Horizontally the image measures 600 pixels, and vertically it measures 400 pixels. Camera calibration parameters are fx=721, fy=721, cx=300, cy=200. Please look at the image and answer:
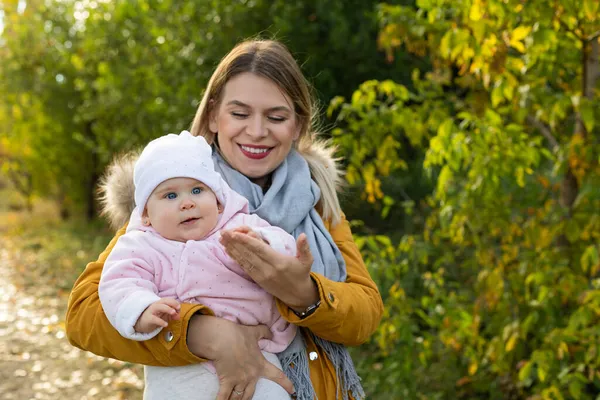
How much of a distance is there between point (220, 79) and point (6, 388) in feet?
15.8

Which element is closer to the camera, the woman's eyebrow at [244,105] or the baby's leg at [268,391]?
the baby's leg at [268,391]

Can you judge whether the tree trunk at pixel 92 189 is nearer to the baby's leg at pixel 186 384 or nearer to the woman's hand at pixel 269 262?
the baby's leg at pixel 186 384

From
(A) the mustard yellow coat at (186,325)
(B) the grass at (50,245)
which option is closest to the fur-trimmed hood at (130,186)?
(A) the mustard yellow coat at (186,325)

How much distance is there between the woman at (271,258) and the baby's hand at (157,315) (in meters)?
0.06

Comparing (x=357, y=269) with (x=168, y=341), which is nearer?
(x=168, y=341)

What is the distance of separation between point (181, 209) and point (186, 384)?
466 millimetres

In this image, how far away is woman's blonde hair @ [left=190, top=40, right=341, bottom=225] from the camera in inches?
86.8

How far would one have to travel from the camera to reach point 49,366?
670cm

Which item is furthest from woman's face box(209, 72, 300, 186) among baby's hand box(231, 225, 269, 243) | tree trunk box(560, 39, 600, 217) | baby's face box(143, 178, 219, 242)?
tree trunk box(560, 39, 600, 217)

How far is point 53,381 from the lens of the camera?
249 inches

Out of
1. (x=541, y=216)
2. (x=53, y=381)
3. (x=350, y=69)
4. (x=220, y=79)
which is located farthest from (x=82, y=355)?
(x=220, y=79)

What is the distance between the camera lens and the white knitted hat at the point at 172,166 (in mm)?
1950

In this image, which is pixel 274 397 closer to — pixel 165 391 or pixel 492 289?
pixel 165 391

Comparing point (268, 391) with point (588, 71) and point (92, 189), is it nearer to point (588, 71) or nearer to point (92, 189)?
point (588, 71)
